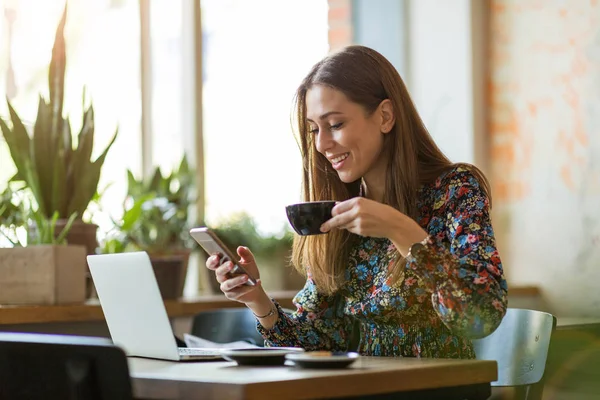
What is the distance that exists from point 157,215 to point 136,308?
154 cm

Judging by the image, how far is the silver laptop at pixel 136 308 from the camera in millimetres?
1820

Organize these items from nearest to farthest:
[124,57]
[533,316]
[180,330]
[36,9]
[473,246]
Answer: [473,246], [533,316], [180,330], [36,9], [124,57]

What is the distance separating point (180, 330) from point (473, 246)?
1636mm

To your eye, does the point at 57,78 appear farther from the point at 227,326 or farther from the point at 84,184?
the point at 227,326

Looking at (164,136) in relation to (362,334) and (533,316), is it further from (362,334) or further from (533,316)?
(533,316)

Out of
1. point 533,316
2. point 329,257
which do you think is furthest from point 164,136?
point 533,316

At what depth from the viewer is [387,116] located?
224 cm

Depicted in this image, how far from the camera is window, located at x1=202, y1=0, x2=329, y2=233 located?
161 inches

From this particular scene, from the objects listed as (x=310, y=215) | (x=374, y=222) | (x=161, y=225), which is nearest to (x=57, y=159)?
(x=161, y=225)

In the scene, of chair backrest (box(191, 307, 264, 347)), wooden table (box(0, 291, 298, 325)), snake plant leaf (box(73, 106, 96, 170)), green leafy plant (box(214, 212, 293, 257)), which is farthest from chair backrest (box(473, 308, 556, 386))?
green leafy plant (box(214, 212, 293, 257))

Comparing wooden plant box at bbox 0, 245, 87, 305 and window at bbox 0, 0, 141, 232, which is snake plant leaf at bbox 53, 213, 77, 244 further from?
window at bbox 0, 0, 141, 232

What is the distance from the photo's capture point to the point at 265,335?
2.29 metres

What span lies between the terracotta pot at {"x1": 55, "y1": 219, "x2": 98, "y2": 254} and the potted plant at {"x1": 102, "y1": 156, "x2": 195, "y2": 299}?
17 centimetres

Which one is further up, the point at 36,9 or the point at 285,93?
the point at 36,9
